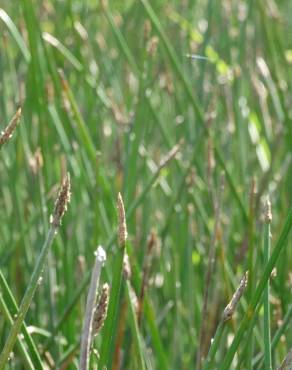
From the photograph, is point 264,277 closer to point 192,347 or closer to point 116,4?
point 192,347

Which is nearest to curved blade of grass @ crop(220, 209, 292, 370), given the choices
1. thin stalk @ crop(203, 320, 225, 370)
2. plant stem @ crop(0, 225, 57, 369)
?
thin stalk @ crop(203, 320, 225, 370)

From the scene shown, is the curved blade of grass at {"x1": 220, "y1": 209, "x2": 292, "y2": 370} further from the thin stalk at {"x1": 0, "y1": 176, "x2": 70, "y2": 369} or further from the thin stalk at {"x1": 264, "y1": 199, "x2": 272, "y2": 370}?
the thin stalk at {"x1": 0, "y1": 176, "x2": 70, "y2": 369}

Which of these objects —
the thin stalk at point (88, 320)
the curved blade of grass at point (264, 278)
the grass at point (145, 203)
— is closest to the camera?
the thin stalk at point (88, 320)

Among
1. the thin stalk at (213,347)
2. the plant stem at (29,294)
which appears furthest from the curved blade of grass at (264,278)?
the plant stem at (29,294)

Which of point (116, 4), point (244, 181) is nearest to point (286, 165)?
point (244, 181)

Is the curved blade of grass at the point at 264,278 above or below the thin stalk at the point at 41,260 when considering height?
below

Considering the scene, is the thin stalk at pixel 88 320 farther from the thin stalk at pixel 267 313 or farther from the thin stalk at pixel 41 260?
the thin stalk at pixel 267 313

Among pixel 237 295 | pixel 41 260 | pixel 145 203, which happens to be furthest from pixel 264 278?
pixel 145 203

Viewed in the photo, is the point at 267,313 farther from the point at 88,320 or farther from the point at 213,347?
the point at 88,320
